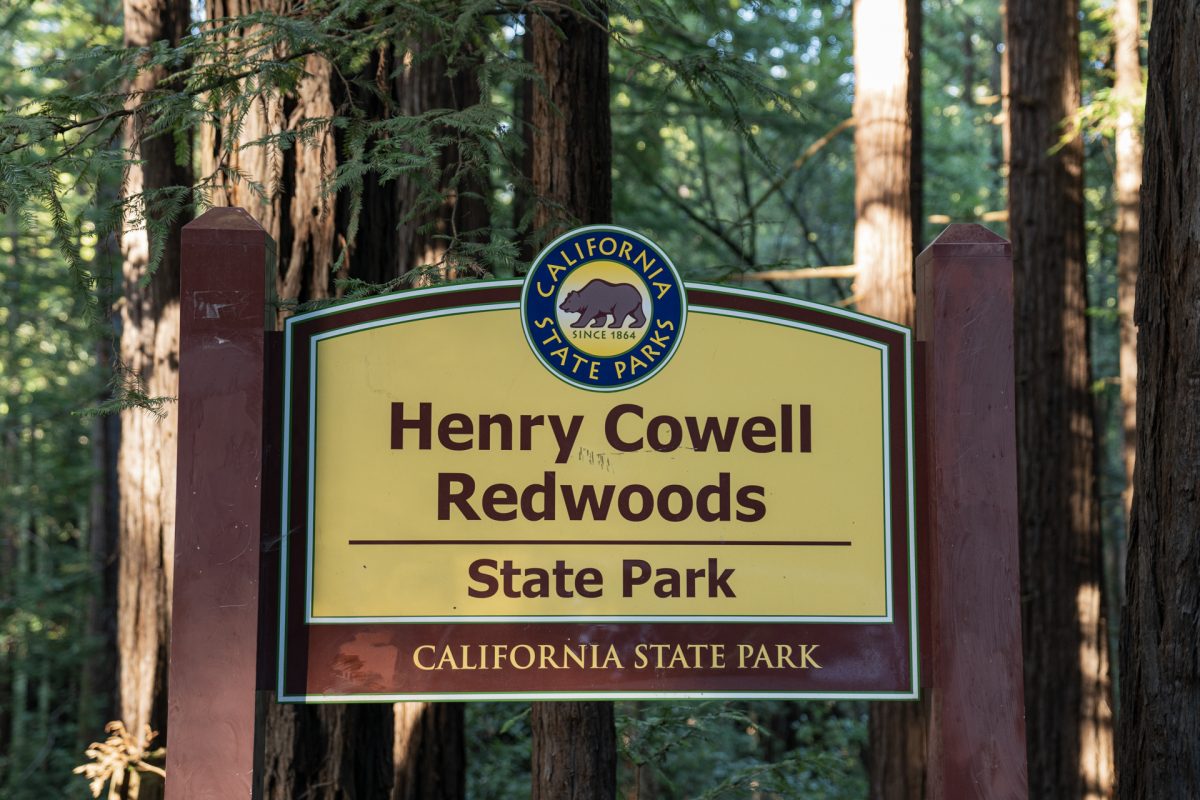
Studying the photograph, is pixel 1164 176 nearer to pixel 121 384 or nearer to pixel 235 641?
pixel 235 641

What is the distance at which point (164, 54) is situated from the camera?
3803mm

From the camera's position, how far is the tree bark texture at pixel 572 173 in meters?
4.57

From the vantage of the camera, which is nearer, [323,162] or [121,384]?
[121,384]

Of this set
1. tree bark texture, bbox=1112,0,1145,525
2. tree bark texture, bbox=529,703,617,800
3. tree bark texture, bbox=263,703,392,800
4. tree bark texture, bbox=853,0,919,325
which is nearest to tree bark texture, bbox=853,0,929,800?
tree bark texture, bbox=853,0,919,325

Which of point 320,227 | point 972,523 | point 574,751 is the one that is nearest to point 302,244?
point 320,227

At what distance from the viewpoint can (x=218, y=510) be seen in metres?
2.77

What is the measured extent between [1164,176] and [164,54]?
3.36 meters

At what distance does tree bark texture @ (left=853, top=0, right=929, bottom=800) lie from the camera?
23.6 ft

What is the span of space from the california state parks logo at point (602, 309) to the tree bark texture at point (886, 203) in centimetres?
450

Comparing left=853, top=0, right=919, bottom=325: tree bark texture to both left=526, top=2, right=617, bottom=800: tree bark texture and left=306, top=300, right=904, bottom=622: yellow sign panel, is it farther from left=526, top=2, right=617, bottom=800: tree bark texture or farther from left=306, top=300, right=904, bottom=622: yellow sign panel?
left=306, top=300, right=904, bottom=622: yellow sign panel

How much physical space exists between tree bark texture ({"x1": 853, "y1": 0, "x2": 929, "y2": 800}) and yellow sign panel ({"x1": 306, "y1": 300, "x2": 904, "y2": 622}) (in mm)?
4410

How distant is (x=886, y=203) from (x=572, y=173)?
3304 millimetres

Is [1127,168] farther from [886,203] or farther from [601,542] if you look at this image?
[601,542]

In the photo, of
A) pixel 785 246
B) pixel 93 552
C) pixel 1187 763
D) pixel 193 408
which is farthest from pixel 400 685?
pixel 785 246
